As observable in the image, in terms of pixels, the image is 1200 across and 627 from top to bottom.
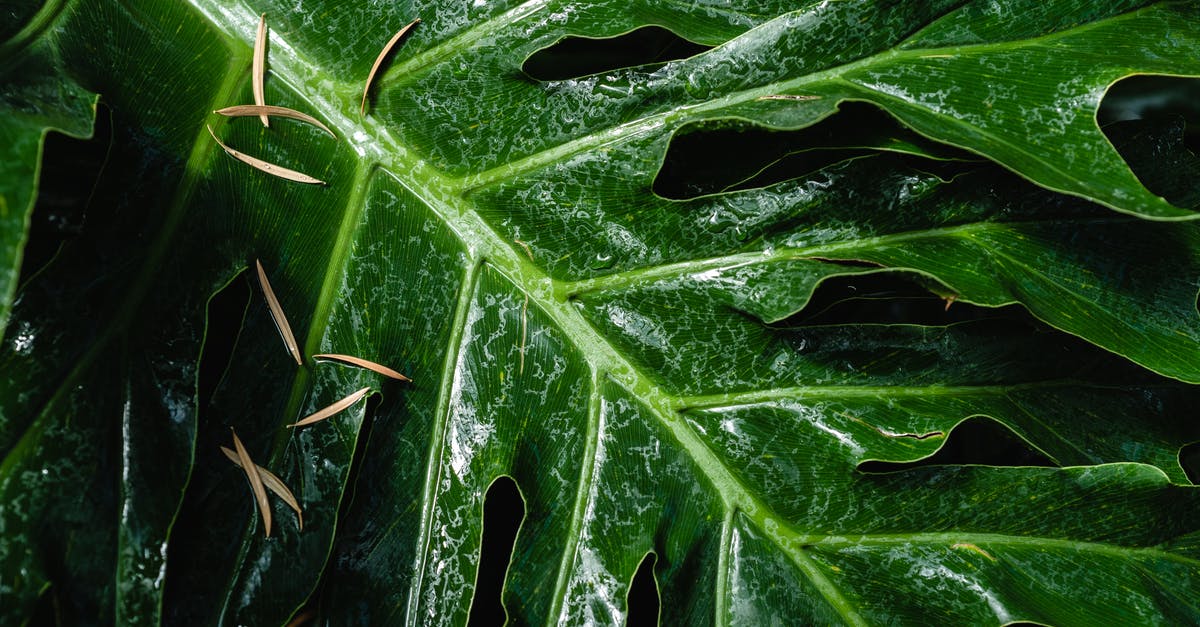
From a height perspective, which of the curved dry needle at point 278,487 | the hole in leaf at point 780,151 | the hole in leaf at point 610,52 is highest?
the hole in leaf at point 610,52

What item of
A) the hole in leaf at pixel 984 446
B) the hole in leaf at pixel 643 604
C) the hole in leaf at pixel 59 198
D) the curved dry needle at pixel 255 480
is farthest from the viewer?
the hole in leaf at pixel 984 446

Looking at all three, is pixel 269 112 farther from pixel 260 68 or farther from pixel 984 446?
pixel 984 446

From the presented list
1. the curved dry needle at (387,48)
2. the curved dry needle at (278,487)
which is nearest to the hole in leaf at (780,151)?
the curved dry needle at (387,48)

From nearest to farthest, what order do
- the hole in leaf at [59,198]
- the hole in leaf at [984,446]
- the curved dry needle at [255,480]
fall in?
the hole in leaf at [59,198] < the curved dry needle at [255,480] < the hole in leaf at [984,446]

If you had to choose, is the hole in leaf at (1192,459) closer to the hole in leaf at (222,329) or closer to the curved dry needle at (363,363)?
the curved dry needle at (363,363)

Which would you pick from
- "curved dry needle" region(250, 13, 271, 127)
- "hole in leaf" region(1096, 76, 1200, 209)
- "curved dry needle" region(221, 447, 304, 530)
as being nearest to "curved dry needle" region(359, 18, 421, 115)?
"curved dry needle" region(250, 13, 271, 127)

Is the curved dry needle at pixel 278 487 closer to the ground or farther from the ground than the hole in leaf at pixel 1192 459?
farther from the ground

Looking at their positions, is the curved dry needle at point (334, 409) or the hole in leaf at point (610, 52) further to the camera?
the hole in leaf at point (610, 52)

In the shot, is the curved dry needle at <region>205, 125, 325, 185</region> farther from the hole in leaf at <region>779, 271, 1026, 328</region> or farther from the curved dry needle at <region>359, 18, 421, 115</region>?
the hole in leaf at <region>779, 271, 1026, 328</region>
